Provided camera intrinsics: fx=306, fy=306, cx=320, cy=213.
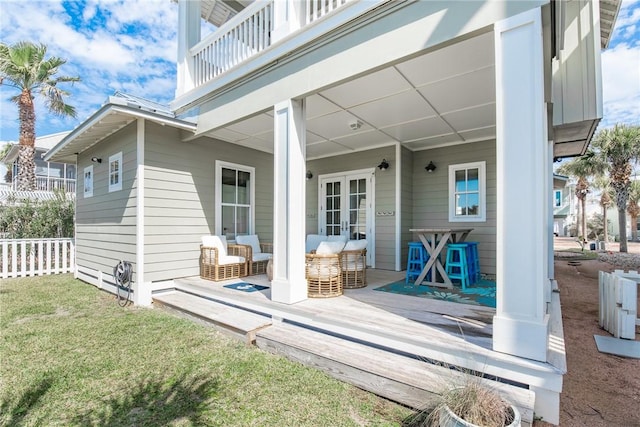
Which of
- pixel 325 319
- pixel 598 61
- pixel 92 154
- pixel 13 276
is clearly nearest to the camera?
pixel 325 319

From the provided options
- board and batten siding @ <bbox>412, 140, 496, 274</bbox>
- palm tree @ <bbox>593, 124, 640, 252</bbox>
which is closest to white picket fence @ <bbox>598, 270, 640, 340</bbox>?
board and batten siding @ <bbox>412, 140, 496, 274</bbox>

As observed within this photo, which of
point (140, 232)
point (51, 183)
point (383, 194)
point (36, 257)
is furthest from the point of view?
point (51, 183)

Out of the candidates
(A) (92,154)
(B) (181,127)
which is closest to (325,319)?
(B) (181,127)

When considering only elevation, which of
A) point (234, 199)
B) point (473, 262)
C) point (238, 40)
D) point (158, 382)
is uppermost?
point (238, 40)

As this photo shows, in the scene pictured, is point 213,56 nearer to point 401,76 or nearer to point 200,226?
point 200,226

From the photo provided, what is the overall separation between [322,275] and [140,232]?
2982mm

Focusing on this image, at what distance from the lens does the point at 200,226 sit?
5570mm

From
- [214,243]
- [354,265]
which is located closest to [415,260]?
[354,265]

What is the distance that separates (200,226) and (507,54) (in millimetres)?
5073

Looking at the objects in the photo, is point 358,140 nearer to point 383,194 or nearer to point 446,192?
point 383,194

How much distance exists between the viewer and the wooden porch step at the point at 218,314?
336 centimetres

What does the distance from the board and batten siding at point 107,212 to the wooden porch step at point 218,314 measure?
0.96 m

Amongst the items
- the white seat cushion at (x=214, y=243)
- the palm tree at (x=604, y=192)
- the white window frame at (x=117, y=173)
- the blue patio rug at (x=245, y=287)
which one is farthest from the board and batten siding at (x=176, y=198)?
the palm tree at (x=604, y=192)

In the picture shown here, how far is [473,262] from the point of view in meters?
5.17
